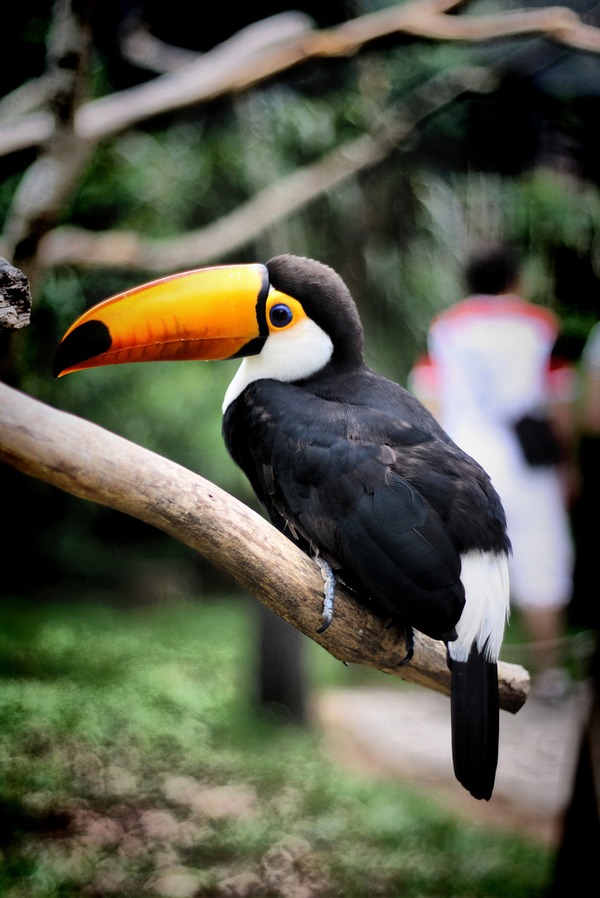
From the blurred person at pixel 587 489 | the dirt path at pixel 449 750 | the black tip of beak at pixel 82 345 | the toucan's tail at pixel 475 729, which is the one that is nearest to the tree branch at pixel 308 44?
the blurred person at pixel 587 489

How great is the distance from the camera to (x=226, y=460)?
220cm

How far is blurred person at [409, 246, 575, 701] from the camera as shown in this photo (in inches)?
50.7

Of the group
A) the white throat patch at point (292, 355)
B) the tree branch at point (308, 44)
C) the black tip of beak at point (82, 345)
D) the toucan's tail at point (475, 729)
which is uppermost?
the tree branch at point (308, 44)

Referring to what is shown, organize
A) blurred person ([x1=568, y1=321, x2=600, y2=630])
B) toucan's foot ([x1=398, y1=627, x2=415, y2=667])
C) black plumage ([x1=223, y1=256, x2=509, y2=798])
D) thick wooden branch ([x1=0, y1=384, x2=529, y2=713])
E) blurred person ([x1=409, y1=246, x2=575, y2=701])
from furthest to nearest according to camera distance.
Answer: blurred person ([x1=568, y1=321, x2=600, y2=630]) < blurred person ([x1=409, y1=246, x2=575, y2=701]) < toucan's foot ([x1=398, y1=627, x2=415, y2=667]) < black plumage ([x1=223, y1=256, x2=509, y2=798]) < thick wooden branch ([x1=0, y1=384, x2=529, y2=713])

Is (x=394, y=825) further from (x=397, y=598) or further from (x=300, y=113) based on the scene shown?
(x=300, y=113)

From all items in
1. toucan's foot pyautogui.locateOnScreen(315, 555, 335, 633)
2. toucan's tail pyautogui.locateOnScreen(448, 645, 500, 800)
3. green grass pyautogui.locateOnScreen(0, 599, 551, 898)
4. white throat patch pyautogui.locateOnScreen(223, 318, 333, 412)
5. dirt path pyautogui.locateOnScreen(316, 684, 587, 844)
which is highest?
white throat patch pyautogui.locateOnScreen(223, 318, 333, 412)

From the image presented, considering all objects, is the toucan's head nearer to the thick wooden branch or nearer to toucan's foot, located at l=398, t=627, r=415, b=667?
the thick wooden branch

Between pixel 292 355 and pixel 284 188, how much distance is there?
0.91 metres

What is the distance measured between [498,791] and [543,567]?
2.22 ft

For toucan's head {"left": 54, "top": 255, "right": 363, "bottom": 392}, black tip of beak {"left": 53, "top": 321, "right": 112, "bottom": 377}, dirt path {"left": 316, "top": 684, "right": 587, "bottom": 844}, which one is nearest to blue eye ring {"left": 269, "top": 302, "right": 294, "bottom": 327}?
toucan's head {"left": 54, "top": 255, "right": 363, "bottom": 392}

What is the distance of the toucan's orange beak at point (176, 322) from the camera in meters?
0.94

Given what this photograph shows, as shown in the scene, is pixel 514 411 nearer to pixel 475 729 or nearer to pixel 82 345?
pixel 475 729

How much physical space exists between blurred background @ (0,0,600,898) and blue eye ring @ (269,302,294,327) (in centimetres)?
65

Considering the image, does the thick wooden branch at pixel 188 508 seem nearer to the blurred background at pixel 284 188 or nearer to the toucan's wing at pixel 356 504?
the toucan's wing at pixel 356 504
